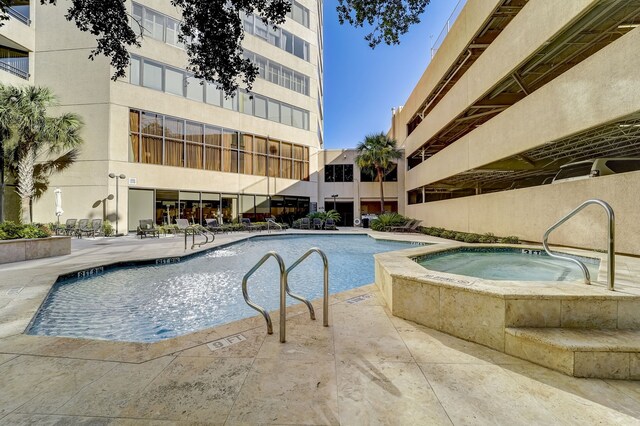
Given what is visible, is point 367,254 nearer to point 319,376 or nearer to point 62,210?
point 319,376

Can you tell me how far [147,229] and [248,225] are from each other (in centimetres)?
602

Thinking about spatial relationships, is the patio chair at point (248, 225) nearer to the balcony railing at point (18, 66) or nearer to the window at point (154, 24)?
the window at point (154, 24)

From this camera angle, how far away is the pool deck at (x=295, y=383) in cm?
189

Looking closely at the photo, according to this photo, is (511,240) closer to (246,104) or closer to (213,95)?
(246,104)

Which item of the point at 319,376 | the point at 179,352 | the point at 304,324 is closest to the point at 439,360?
the point at 319,376

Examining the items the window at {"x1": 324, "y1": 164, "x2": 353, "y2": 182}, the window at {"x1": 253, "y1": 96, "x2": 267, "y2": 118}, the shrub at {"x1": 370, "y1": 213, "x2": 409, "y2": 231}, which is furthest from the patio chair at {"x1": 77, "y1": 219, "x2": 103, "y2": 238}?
the window at {"x1": 324, "y1": 164, "x2": 353, "y2": 182}

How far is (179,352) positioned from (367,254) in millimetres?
8873

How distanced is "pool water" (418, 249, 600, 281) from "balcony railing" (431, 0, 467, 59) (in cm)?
1220

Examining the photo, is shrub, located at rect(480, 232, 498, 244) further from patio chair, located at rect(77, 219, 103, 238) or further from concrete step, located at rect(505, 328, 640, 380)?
patio chair, located at rect(77, 219, 103, 238)

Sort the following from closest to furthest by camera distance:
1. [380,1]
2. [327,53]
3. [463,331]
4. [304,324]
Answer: [463,331] < [304,324] < [380,1] < [327,53]

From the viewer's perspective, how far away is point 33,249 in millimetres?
8117

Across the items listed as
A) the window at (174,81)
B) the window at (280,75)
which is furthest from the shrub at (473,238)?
→ the window at (174,81)

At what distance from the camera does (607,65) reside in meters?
6.59

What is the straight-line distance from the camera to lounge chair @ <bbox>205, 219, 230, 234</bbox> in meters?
17.1
